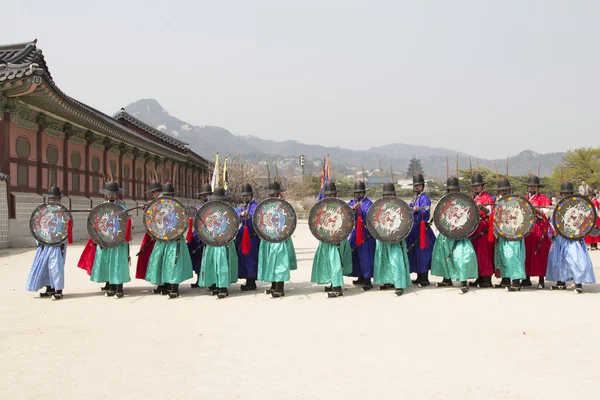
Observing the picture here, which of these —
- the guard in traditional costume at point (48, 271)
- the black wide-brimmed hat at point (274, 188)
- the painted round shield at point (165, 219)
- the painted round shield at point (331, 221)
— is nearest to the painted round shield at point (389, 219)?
the painted round shield at point (331, 221)

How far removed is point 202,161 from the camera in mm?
37875

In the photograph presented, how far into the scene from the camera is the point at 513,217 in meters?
7.58

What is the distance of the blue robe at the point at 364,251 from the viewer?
7938 millimetres

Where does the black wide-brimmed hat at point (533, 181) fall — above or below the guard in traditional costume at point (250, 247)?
above

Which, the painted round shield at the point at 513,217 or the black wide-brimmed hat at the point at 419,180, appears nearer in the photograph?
the painted round shield at the point at 513,217

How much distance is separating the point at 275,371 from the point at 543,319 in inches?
135

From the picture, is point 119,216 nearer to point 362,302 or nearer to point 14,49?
point 362,302

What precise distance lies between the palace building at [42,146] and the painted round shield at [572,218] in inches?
330

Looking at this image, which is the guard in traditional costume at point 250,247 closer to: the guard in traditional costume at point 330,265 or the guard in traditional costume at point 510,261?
the guard in traditional costume at point 330,265

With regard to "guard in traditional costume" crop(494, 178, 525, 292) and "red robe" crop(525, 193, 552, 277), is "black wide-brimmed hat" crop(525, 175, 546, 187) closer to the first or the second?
"red robe" crop(525, 193, 552, 277)

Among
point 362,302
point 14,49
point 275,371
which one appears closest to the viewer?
point 275,371

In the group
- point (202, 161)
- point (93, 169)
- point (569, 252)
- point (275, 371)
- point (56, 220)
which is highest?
point (202, 161)

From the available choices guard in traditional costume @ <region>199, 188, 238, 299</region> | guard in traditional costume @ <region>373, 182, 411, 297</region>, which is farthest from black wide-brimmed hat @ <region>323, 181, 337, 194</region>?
guard in traditional costume @ <region>199, 188, 238, 299</region>

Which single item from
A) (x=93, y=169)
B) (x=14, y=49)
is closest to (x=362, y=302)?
(x=14, y=49)
